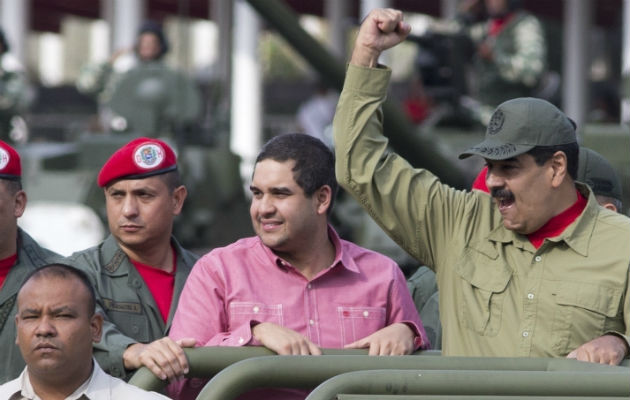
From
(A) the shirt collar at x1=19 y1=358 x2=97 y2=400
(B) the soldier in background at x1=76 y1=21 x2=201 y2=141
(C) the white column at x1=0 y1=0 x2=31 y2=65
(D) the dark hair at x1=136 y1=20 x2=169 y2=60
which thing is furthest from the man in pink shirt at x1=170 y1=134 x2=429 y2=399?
(C) the white column at x1=0 y1=0 x2=31 y2=65

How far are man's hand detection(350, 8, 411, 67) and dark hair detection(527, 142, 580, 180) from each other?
0.50 m

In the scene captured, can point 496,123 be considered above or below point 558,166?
above

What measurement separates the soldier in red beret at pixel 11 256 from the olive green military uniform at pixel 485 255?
3.30 feet

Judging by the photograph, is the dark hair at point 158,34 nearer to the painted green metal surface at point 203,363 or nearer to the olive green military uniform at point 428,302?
the olive green military uniform at point 428,302

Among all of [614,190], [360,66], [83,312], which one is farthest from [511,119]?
[83,312]

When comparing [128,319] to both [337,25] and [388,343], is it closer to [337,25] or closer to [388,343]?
[388,343]

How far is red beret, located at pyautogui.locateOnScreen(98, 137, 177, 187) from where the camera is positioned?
4840mm

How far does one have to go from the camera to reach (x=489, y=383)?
3.52m

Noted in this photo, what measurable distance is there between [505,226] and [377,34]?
65cm

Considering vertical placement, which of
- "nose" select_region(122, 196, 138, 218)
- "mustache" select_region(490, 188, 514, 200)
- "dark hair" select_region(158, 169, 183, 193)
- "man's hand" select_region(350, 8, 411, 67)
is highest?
"man's hand" select_region(350, 8, 411, 67)

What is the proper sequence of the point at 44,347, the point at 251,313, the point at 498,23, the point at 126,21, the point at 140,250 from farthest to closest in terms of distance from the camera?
1. the point at 126,21
2. the point at 498,23
3. the point at 140,250
4. the point at 251,313
5. the point at 44,347

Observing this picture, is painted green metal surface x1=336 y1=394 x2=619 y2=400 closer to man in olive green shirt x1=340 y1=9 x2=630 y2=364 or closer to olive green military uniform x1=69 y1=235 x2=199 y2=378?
man in olive green shirt x1=340 y1=9 x2=630 y2=364

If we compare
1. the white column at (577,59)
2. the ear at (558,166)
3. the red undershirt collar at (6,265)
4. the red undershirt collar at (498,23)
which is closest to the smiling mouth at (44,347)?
the red undershirt collar at (6,265)

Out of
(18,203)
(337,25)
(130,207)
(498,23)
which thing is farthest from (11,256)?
(337,25)
